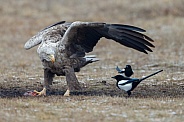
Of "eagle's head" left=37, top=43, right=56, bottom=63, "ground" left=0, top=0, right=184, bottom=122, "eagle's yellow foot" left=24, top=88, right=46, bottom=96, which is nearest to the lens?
"ground" left=0, top=0, right=184, bottom=122

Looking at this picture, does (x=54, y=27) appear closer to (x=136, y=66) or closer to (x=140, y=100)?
(x=140, y=100)

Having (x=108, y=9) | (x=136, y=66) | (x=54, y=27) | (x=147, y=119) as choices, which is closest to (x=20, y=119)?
(x=147, y=119)

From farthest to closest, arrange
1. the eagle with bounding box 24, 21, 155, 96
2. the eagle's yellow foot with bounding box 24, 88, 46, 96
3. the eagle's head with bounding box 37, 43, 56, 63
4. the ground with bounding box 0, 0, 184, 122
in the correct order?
the eagle's yellow foot with bounding box 24, 88, 46, 96 → the eagle with bounding box 24, 21, 155, 96 → the eagle's head with bounding box 37, 43, 56, 63 → the ground with bounding box 0, 0, 184, 122

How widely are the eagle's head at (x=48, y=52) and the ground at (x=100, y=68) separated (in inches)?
27.1

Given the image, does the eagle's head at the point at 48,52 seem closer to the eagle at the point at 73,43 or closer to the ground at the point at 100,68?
the eagle at the point at 73,43

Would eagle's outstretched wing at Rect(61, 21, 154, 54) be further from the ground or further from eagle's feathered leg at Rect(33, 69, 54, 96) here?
the ground

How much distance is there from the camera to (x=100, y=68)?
15477 mm

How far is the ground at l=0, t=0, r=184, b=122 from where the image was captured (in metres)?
8.04

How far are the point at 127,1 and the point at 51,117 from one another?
23813 mm

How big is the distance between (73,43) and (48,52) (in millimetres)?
729

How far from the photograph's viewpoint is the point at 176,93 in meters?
10.4

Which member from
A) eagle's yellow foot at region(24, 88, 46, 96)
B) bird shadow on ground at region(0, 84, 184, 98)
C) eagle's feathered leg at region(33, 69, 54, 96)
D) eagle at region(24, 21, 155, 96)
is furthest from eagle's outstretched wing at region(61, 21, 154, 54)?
eagle's yellow foot at region(24, 88, 46, 96)

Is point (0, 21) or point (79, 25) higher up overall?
point (0, 21)

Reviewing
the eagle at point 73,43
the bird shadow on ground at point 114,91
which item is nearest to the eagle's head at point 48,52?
the eagle at point 73,43
